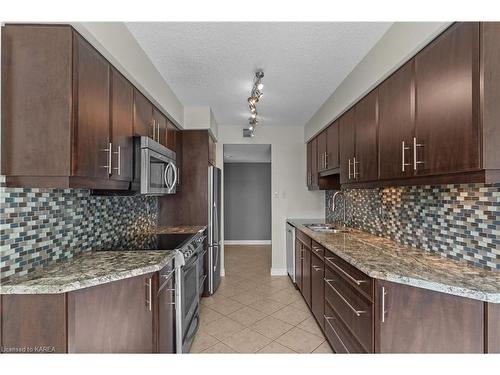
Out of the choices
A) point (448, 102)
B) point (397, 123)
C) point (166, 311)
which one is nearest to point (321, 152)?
point (397, 123)

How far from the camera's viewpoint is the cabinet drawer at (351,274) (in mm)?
1433

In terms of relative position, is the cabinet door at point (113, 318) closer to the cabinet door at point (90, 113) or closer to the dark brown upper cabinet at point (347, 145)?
the cabinet door at point (90, 113)

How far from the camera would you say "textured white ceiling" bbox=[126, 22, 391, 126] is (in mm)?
1683

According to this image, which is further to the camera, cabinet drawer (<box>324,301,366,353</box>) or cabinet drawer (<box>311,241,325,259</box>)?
cabinet drawer (<box>311,241,325,259</box>)

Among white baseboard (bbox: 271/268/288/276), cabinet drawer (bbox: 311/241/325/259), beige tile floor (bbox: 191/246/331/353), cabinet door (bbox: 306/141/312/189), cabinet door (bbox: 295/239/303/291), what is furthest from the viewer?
white baseboard (bbox: 271/268/288/276)

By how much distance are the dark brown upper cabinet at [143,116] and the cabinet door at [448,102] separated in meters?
1.90

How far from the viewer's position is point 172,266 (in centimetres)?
183

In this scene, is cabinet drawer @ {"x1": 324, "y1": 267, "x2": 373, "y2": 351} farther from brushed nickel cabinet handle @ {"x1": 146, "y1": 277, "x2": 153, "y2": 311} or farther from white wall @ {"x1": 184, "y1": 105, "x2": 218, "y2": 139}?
white wall @ {"x1": 184, "y1": 105, "x2": 218, "y2": 139}

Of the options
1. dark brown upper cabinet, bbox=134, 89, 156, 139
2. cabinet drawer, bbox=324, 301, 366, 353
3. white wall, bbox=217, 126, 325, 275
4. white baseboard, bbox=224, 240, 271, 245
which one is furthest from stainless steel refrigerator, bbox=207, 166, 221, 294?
white baseboard, bbox=224, 240, 271, 245

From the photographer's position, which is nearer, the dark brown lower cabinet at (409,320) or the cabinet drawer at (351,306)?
the dark brown lower cabinet at (409,320)

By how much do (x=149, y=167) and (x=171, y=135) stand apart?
3.46 feet

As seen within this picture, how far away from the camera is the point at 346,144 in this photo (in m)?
2.53

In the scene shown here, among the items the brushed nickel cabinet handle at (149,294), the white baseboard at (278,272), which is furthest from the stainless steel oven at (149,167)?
the white baseboard at (278,272)

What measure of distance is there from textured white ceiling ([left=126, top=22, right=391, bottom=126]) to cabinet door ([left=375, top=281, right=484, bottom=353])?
1.67 m
